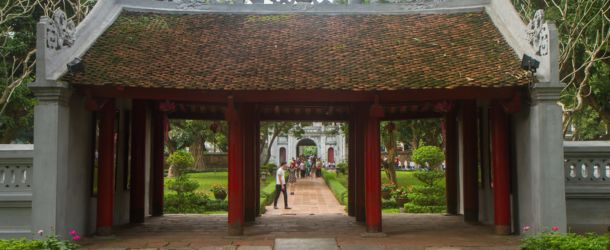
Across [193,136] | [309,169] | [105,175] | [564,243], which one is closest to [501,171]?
[564,243]

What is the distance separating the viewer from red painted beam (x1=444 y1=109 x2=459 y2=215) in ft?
51.1

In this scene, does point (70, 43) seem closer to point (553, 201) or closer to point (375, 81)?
point (375, 81)

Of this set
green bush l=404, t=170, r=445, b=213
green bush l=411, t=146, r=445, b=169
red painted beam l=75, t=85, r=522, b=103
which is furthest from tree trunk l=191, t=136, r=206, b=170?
red painted beam l=75, t=85, r=522, b=103

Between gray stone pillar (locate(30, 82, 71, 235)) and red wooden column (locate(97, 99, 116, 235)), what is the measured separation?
1.39m

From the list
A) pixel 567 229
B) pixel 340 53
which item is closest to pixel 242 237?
pixel 340 53

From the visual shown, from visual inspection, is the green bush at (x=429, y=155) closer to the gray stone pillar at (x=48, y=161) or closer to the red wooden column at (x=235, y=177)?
the red wooden column at (x=235, y=177)

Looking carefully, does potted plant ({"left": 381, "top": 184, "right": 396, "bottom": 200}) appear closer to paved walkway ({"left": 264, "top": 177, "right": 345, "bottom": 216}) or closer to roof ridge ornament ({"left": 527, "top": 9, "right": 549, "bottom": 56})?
paved walkway ({"left": 264, "top": 177, "right": 345, "bottom": 216})

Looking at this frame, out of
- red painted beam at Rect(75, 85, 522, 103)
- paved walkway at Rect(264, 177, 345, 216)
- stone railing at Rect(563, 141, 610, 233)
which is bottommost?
paved walkway at Rect(264, 177, 345, 216)

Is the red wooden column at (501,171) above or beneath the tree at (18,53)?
beneath

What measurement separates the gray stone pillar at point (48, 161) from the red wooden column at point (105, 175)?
139 centimetres

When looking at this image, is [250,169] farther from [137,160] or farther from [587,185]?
[587,185]

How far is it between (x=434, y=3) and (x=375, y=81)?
16.5 feet

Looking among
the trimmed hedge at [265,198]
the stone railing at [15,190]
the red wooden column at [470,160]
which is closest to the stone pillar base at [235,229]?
→ the stone railing at [15,190]

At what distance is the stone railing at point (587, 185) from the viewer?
36.2 ft
